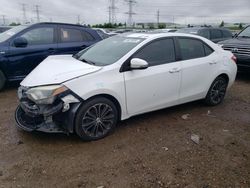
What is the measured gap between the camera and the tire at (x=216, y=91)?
201 inches

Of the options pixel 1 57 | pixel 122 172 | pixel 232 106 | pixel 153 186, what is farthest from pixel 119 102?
pixel 1 57

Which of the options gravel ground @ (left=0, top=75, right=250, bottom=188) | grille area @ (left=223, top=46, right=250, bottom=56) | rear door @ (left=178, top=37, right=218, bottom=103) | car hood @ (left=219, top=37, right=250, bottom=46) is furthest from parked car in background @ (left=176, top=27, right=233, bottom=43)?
gravel ground @ (left=0, top=75, right=250, bottom=188)

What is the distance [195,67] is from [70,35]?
3590mm

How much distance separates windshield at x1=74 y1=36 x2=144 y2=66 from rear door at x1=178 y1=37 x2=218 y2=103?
3.12 ft

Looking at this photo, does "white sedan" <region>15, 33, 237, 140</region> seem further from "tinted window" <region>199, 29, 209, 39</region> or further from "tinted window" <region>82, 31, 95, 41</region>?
"tinted window" <region>199, 29, 209, 39</region>

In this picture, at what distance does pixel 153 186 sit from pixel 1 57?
4.62 metres

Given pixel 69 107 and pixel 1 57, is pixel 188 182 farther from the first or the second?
pixel 1 57

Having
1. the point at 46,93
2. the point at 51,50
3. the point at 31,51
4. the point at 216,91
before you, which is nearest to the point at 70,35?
the point at 51,50

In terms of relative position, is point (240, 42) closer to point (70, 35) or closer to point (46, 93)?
point (70, 35)

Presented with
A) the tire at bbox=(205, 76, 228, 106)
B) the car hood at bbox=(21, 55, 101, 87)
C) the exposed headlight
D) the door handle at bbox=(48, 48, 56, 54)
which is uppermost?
the door handle at bbox=(48, 48, 56, 54)

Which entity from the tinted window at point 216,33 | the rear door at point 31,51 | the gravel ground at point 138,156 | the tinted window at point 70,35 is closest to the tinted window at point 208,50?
the gravel ground at point 138,156

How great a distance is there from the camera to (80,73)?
3.49 metres

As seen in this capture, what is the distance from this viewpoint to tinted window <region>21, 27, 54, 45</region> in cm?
609

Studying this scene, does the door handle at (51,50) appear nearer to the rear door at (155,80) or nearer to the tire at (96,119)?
the rear door at (155,80)
